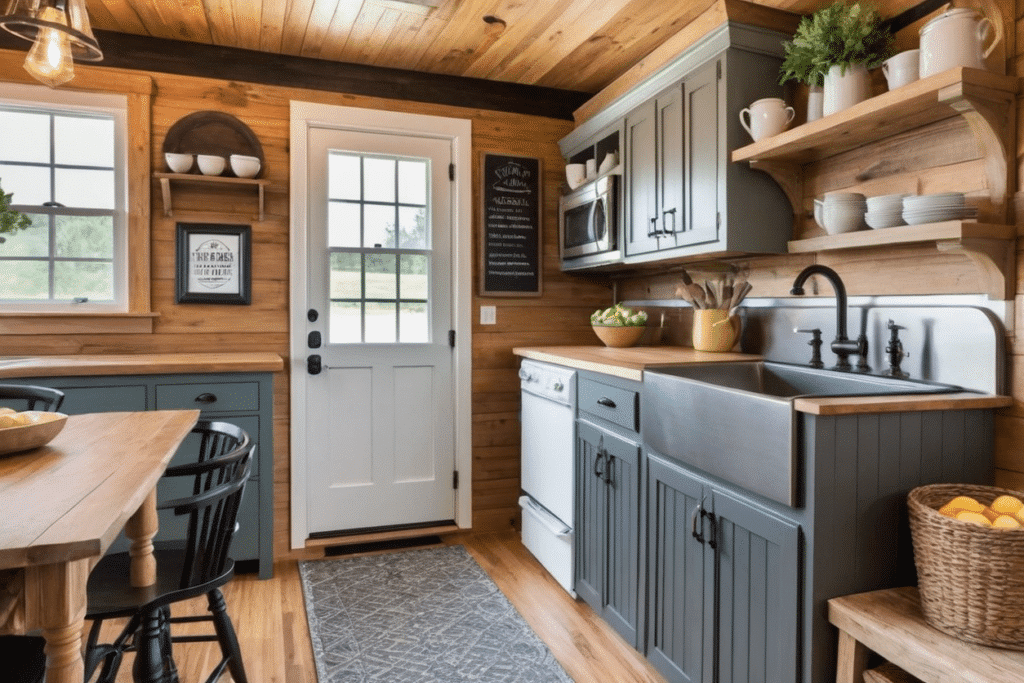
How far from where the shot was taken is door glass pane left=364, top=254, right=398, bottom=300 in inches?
134

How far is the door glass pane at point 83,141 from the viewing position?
9.89ft

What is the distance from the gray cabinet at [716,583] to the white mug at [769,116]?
Answer: 1143mm

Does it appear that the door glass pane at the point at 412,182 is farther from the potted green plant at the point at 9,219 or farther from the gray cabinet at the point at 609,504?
the potted green plant at the point at 9,219

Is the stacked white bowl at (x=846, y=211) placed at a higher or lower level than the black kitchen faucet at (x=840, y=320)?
higher

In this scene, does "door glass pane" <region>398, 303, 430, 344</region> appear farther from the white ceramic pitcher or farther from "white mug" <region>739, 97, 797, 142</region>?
the white ceramic pitcher

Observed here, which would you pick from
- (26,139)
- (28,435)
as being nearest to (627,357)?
(28,435)

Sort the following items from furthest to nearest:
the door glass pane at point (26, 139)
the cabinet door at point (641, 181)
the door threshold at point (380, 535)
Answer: the door threshold at point (380, 535), the door glass pane at point (26, 139), the cabinet door at point (641, 181)

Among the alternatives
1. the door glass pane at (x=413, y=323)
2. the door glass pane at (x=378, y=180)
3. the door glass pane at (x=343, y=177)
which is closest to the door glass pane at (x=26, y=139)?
the door glass pane at (x=343, y=177)

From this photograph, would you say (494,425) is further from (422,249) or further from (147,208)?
(147,208)

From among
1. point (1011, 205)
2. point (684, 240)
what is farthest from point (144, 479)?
point (1011, 205)

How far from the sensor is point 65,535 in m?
0.98

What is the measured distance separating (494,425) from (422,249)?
102 cm

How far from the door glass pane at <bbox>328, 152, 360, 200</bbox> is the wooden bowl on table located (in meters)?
1.43

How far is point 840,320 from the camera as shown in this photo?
207 cm
